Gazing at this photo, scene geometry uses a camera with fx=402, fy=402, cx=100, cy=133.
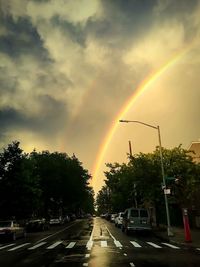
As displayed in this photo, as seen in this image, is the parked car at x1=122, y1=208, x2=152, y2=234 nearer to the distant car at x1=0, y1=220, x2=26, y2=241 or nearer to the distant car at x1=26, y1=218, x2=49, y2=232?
the distant car at x1=0, y1=220, x2=26, y2=241

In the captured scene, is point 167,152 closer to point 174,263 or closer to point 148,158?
point 148,158

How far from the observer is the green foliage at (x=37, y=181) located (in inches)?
1898

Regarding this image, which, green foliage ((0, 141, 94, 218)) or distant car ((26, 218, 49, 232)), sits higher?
green foliage ((0, 141, 94, 218))

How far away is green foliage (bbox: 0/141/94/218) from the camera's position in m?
48.2

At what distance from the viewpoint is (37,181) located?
211ft

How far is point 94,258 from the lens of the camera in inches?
623

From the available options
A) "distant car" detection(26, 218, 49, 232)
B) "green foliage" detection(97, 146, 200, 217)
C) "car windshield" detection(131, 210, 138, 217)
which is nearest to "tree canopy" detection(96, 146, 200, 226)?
"green foliage" detection(97, 146, 200, 217)

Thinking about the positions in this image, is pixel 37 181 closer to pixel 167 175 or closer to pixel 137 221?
pixel 167 175

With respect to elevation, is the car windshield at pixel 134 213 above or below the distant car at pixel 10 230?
above

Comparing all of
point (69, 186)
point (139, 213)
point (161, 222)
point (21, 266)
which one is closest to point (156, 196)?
point (139, 213)

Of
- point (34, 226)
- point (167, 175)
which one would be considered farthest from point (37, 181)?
point (167, 175)

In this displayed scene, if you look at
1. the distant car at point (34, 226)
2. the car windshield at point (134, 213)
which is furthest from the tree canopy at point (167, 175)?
the distant car at point (34, 226)

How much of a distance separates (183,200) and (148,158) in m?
7.58

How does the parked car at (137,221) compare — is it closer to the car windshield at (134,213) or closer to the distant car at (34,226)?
the car windshield at (134,213)
